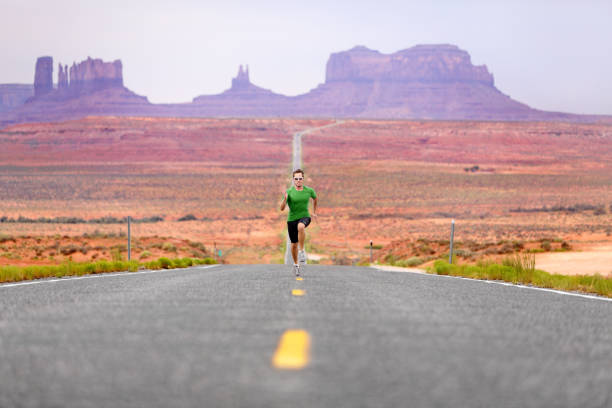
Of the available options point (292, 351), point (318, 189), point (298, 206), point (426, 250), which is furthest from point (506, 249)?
point (318, 189)

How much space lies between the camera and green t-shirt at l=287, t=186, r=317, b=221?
11.1 meters

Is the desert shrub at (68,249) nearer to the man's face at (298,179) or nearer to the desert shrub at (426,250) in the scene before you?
the desert shrub at (426,250)

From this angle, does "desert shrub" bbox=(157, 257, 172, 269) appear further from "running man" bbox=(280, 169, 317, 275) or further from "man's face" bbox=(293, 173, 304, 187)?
"man's face" bbox=(293, 173, 304, 187)

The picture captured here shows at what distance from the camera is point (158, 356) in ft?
12.0

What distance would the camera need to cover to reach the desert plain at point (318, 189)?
117 ft

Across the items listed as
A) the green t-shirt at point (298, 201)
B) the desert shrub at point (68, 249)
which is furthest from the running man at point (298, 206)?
the desert shrub at point (68, 249)

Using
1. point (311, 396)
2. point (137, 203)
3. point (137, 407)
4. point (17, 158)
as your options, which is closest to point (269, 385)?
point (311, 396)

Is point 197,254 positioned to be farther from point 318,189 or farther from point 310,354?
point 318,189

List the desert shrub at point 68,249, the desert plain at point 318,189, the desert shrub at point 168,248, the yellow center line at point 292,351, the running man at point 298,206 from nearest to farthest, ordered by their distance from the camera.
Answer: the yellow center line at point 292,351 → the running man at point 298,206 → the desert shrub at point 68,249 → the desert shrub at point 168,248 → the desert plain at point 318,189

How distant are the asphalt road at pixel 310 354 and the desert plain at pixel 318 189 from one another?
50.8 feet

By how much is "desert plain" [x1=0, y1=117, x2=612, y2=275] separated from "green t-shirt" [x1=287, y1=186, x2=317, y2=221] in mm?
11688

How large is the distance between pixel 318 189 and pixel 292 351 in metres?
71.8

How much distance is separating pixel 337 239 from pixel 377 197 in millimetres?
22034

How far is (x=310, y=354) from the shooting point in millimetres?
3748
